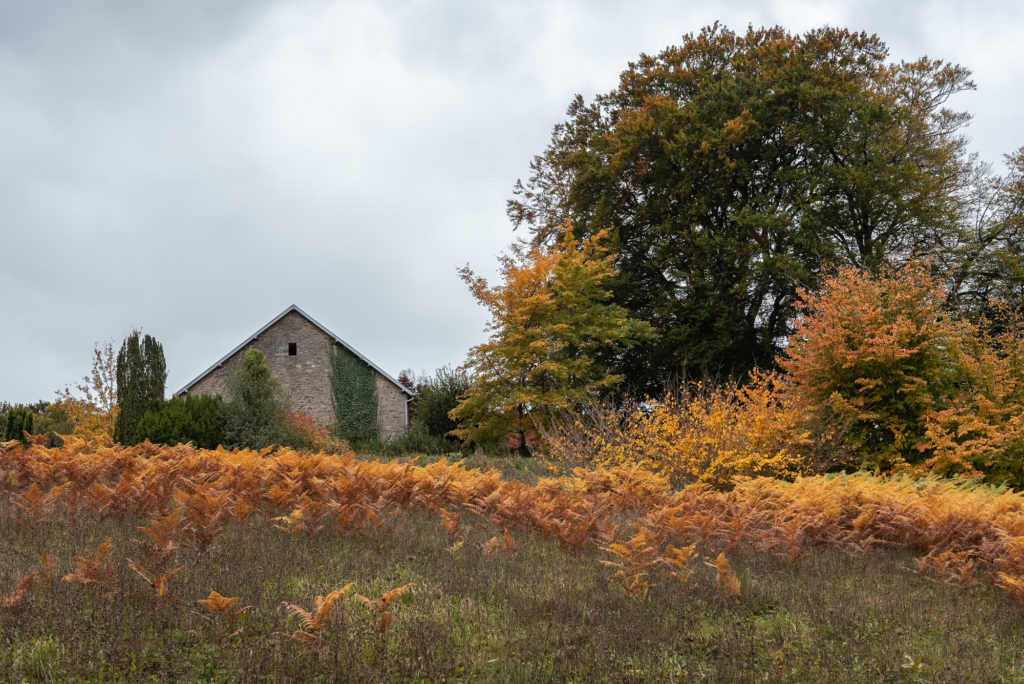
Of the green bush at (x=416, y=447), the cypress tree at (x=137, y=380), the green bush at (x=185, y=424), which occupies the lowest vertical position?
the green bush at (x=416, y=447)

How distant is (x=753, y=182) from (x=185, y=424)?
64.3 ft

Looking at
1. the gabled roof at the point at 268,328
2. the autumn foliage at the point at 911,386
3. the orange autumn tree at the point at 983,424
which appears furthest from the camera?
the gabled roof at the point at 268,328

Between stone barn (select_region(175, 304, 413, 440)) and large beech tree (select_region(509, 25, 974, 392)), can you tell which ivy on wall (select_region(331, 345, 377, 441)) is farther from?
large beech tree (select_region(509, 25, 974, 392))

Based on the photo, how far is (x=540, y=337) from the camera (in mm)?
25391

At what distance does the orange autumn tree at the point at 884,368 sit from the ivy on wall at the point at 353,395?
796 inches

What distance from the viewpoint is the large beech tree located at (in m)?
24.3

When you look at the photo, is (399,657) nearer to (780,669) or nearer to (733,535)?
(780,669)

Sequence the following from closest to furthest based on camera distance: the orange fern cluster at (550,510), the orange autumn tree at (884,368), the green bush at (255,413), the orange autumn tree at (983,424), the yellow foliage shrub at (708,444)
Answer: the orange fern cluster at (550,510) < the yellow foliage shrub at (708,444) < the orange autumn tree at (983,424) < the orange autumn tree at (884,368) < the green bush at (255,413)

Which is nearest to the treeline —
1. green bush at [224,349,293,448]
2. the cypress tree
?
green bush at [224,349,293,448]

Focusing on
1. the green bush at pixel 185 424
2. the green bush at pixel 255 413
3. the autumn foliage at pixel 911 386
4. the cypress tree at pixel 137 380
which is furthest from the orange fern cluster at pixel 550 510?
the cypress tree at pixel 137 380

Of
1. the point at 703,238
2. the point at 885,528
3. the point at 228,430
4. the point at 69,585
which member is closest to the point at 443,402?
the point at 228,430

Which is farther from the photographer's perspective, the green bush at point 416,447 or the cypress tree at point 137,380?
the green bush at point 416,447

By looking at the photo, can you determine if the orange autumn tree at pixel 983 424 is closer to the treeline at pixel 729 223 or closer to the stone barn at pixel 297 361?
the treeline at pixel 729 223

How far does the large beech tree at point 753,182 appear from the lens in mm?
24297
